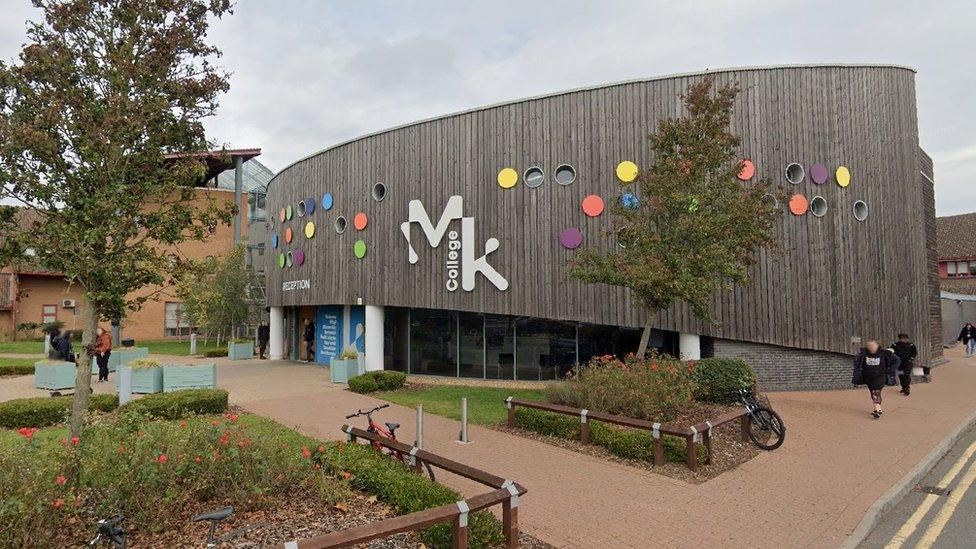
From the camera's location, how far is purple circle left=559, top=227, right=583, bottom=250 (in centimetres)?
1630

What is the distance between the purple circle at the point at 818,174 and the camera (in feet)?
53.3

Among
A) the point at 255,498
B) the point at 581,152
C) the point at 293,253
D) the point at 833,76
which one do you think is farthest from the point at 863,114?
the point at 293,253

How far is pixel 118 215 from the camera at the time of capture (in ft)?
20.9

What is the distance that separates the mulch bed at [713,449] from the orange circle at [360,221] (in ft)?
36.5

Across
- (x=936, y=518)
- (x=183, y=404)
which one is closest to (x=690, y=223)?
(x=936, y=518)

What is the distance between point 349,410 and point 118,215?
7.21 m

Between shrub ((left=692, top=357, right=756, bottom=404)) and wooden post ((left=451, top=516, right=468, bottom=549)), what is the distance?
8.09m

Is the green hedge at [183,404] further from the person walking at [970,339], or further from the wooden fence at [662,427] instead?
the person walking at [970,339]

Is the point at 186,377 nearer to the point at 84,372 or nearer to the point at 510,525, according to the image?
the point at 84,372

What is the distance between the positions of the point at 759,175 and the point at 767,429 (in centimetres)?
921

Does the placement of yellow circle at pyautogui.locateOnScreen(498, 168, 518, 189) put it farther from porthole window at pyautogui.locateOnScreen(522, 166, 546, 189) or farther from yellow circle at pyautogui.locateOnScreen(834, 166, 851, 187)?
yellow circle at pyautogui.locateOnScreen(834, 166, 851, 187)

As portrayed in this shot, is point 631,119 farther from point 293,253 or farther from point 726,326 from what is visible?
point 293,253

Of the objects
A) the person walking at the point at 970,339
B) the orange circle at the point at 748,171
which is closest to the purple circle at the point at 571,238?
the orange circle at the point at 748,171

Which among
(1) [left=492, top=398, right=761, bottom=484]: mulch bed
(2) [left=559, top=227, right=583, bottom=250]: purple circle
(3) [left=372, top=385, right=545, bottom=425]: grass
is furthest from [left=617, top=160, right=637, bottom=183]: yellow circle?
(1) [left=492, top=398, right=761, bottom=484]: mulch bed
